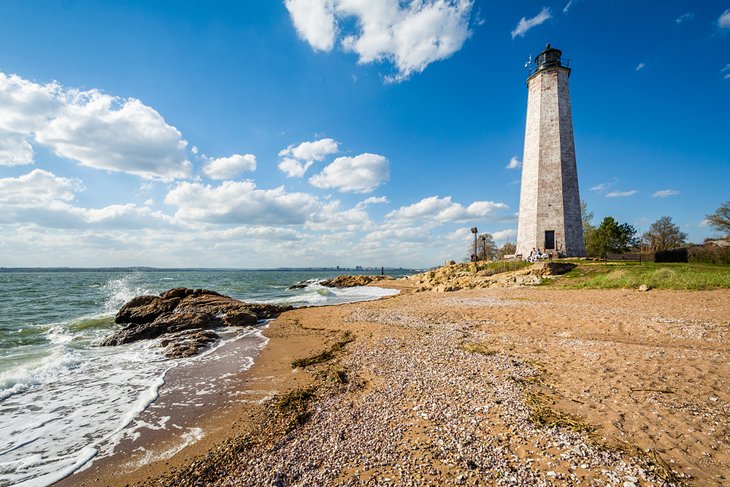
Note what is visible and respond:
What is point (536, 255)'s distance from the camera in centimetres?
2881

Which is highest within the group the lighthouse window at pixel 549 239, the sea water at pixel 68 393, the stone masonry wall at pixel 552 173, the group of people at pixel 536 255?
the stone masonry wall at pixel 552 173

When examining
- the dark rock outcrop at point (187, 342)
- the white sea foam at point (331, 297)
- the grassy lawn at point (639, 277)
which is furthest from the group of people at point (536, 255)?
the dark rock outcrop at point (187, 342)

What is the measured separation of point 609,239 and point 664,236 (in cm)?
714

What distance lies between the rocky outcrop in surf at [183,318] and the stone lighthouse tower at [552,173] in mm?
24668

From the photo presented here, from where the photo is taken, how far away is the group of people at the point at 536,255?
2843 centimetres

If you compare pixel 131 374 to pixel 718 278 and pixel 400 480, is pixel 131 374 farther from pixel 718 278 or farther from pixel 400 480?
pixel 718 278

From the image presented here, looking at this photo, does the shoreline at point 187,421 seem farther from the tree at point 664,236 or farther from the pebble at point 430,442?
the tree at point 664,236

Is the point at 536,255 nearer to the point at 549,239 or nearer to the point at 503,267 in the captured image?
the point at 549,239

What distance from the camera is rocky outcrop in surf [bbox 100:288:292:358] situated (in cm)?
1279

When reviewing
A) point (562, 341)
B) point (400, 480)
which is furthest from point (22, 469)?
point (562, 341)

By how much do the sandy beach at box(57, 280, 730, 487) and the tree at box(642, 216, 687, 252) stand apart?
38758 mm

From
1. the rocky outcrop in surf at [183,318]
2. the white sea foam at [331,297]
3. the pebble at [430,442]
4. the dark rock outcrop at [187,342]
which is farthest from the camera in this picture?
the white sea foam at [331,297]

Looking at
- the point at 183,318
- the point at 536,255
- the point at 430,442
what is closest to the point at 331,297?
the point at 183,318

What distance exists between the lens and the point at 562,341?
31.8 feet
